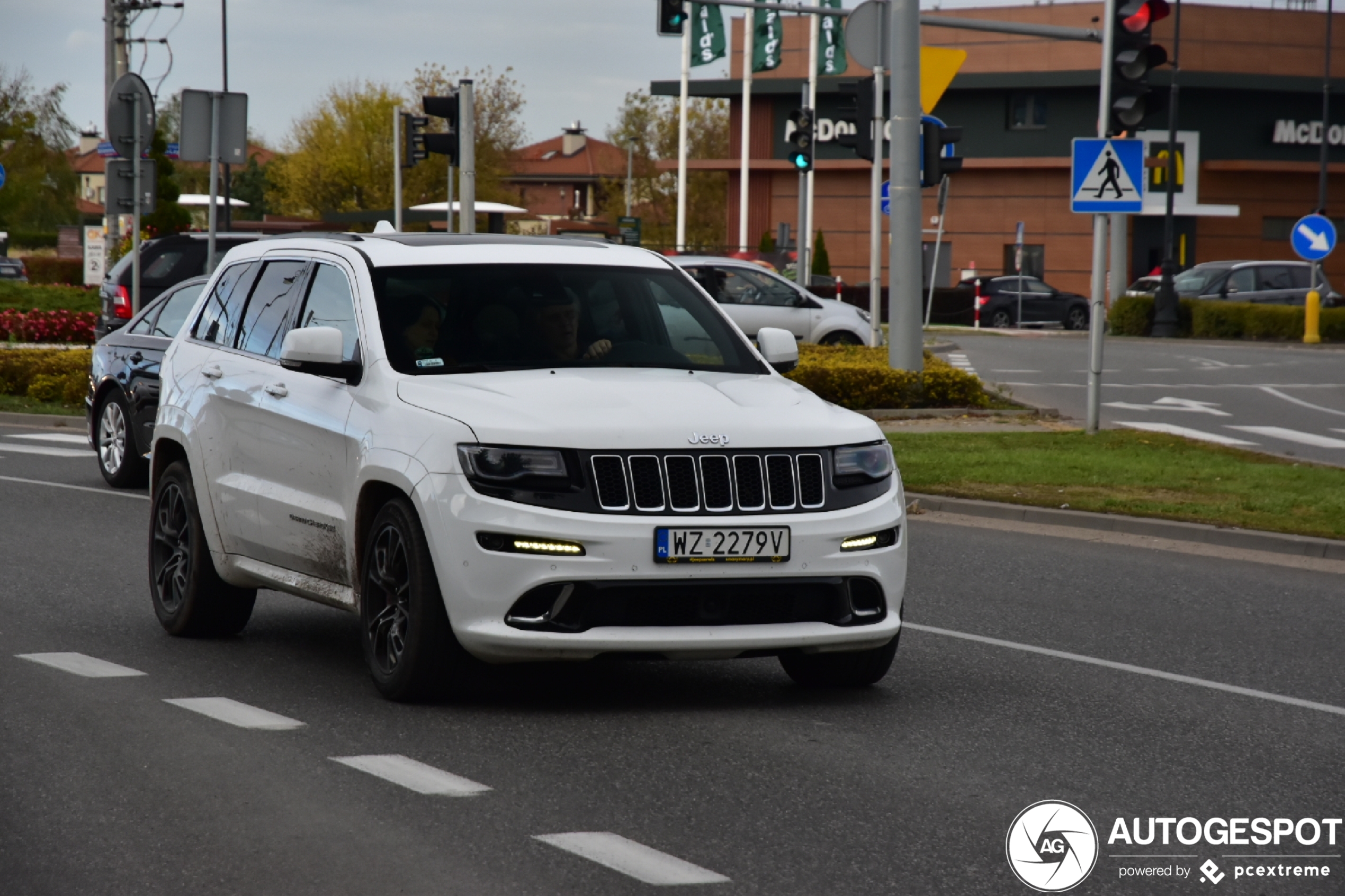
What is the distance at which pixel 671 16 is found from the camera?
3073 centimetres

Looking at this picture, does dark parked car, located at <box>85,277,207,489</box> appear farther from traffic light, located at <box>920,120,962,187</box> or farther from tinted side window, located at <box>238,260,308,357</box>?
traffic light, located at <box>920,120,962,187</box>

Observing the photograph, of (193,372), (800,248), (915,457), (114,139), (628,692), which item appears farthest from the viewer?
(800,248)

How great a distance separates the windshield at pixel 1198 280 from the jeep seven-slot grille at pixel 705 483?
41.4 m

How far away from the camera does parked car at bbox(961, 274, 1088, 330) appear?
186 feet

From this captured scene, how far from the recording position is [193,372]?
9000 millimetres

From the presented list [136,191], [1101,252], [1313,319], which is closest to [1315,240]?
[1313,319]

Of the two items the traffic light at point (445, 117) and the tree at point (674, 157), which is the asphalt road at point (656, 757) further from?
the tree at point (674, 157)

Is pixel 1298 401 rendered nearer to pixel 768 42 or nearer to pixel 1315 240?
pixel 1315 240

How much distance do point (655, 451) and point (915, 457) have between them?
1043cm

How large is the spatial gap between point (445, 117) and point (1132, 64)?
7.58 metres

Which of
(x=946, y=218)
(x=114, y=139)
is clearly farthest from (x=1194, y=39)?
(x=114, y=139)

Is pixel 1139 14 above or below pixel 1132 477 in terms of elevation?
above

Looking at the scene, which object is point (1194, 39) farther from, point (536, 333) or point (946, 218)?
point (536, 333)

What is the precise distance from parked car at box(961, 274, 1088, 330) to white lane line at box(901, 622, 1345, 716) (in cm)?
4807
